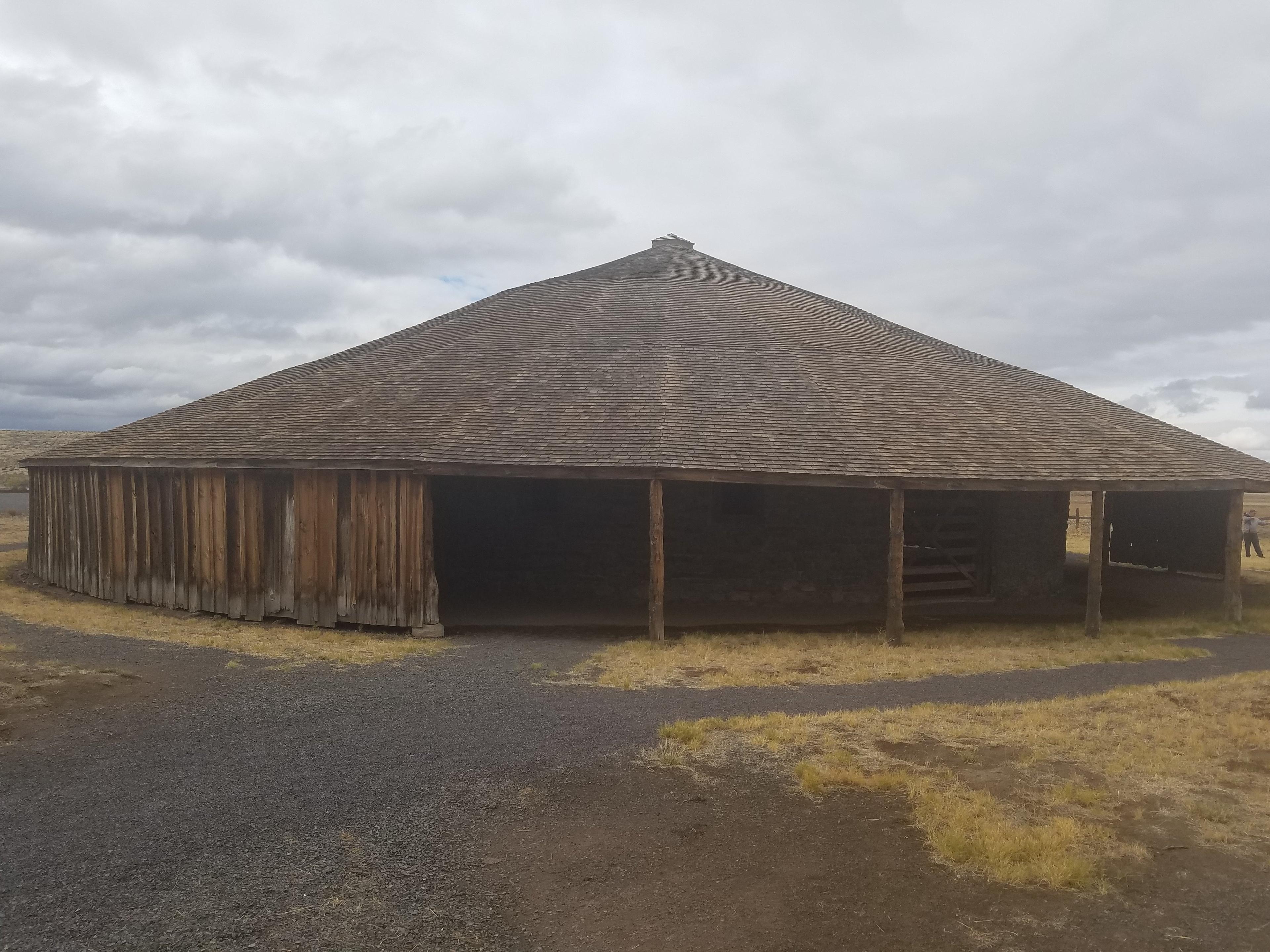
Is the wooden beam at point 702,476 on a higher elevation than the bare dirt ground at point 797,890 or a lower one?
higher

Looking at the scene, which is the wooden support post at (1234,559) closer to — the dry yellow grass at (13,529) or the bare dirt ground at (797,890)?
the bare dirt ground at (797,890)

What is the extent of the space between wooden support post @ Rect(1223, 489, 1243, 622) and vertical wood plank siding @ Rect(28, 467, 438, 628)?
14.1 meters

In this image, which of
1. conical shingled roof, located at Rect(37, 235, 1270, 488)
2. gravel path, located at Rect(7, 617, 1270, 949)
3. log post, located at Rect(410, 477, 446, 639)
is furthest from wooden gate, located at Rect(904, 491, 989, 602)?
log post, located at Rect(410, 477, 446, 639)

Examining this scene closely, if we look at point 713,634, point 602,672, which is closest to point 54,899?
point 602,672

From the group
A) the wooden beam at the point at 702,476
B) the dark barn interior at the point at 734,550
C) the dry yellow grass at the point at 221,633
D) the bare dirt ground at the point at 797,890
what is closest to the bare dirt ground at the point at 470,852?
the bare dirt ground at the point at 797,890

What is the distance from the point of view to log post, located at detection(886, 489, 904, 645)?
41.9ft

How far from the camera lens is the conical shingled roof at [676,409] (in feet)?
43.0

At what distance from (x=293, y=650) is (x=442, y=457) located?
11.7 feet

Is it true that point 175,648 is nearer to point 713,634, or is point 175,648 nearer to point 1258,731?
point 713,634

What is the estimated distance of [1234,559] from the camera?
14961 millimetres

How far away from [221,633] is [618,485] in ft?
23.8

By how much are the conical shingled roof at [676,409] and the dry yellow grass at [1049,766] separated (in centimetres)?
447

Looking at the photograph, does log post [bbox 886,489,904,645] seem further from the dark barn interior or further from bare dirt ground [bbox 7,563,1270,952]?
bare dirt ground [bbox 7,563,1270,952]

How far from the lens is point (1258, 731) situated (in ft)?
27.6
